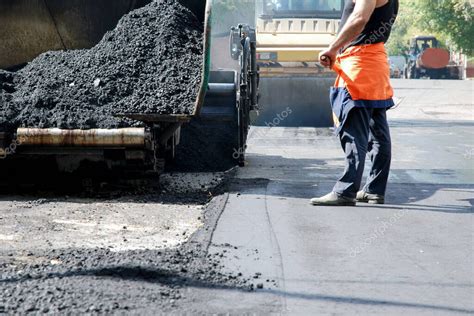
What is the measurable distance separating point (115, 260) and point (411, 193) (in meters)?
3.73

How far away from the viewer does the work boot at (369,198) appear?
7316 millimetres

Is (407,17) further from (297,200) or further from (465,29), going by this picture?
(297,200)

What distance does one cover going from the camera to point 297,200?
294 inches

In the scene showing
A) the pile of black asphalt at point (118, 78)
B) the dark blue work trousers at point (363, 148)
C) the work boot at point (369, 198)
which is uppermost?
the pile of black asphalt at point (118, 78)

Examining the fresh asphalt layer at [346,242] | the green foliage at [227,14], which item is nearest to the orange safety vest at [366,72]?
the fresh asphalt layer at [346,242]

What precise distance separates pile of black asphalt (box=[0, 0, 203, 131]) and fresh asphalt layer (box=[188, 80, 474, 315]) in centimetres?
107

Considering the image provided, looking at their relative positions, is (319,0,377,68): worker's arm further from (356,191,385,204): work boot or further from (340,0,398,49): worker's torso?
(356,191,385,204): work boot

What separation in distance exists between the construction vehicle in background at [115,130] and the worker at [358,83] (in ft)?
3.60

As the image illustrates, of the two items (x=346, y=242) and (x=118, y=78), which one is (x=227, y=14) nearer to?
(x=118, y=78)

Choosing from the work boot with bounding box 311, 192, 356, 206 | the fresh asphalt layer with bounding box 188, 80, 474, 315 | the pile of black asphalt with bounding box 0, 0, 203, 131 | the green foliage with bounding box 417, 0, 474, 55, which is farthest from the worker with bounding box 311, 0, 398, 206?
the green foliage with bounding box 417, 0, 474, 55

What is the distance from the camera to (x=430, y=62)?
2146 inches

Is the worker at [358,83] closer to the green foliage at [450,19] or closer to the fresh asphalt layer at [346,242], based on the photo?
the fresh asphalt layer at [346,242]

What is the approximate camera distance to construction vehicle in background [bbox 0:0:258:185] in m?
7.45

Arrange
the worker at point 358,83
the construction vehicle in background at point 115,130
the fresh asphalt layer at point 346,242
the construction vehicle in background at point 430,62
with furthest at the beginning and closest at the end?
the construction vehicle in background at point 430,62
the construction vehicle in background at point 115,130
the worker at point 358,83
the fresh asphalt layer at point 346,242
